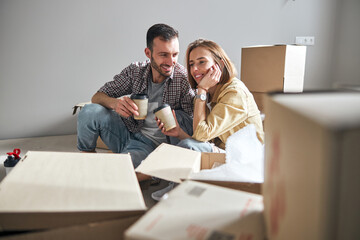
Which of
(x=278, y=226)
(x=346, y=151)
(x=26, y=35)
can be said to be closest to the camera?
(x=346, y=151)

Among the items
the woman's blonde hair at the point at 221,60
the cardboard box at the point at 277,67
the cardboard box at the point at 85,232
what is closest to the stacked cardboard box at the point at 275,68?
the cardboard box at the point at 277,67

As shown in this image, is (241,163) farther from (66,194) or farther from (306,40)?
(306,40)

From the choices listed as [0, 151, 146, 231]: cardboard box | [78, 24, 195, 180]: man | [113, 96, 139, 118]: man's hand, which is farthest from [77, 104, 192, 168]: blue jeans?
[0, 151, 146, 231]: cardboard box

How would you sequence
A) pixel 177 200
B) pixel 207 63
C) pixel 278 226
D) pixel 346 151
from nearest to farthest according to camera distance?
pixel 346 151 → pixel 278 226 → pixel 177 200 → pixel 207 63

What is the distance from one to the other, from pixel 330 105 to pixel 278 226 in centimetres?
20

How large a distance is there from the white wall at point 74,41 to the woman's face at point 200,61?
1269 millimetres

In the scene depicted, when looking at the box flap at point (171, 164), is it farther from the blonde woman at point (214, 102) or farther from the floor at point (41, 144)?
the floor at point (41, 144)

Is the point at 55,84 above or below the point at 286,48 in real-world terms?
below

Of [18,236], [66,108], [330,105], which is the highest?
[330,105]

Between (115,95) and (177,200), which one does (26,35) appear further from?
(177,200)

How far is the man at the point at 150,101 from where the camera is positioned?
64.3 inches

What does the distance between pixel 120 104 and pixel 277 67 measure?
1.06 metres

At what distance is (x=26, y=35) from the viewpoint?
8.02 feet

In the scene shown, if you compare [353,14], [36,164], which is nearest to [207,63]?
[36,164]
